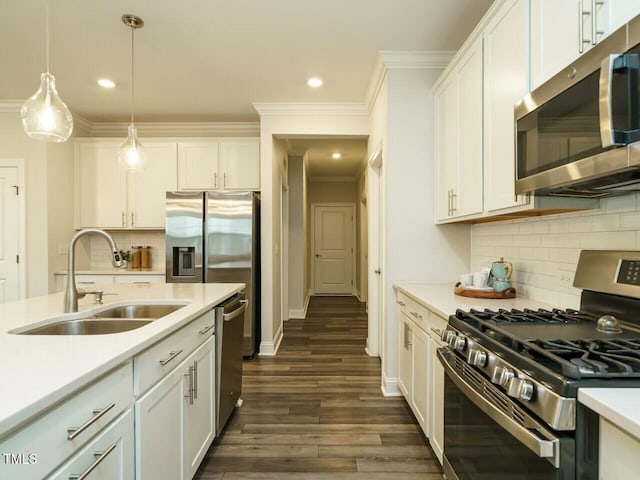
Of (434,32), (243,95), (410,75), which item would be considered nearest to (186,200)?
(243,95)

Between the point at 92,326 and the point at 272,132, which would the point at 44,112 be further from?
the point at 272,132

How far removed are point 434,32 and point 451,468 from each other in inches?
104

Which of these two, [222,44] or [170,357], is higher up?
[222,44]

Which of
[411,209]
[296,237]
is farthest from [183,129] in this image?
[411,209]

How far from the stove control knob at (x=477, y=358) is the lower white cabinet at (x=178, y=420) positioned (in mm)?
1122

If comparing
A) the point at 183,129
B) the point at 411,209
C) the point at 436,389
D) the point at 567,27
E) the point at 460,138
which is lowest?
the point at 436,389

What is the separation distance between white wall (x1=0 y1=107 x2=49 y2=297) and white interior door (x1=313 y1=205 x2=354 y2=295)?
530 centimetres

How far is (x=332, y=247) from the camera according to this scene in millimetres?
8430

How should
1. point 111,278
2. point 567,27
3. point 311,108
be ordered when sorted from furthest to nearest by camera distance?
point 111,278 → point 311,108 → point 567,27

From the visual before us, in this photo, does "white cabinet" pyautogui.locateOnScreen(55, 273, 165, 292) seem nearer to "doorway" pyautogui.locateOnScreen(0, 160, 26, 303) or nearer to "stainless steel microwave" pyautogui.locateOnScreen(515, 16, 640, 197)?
"doorway" pyautogui.locateOnScreen(0, 160, 26, 303)

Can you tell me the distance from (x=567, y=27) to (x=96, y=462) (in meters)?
2.05

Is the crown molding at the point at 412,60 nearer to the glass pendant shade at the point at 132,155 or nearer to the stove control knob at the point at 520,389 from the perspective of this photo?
the glass pendant shade at the point at 132,155

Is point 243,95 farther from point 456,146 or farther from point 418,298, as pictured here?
point 418,298

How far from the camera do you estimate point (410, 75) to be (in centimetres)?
292
